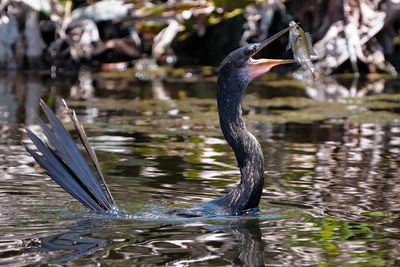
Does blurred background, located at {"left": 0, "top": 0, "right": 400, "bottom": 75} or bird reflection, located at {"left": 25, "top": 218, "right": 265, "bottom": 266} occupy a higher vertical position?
blurred background, located at {"left": 0, "top": 0, "right": 400, "bottom": 75}

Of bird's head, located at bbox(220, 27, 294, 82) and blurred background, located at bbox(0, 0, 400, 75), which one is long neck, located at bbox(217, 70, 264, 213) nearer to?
bird's head, located at bbox(220, 27, 294, 82)

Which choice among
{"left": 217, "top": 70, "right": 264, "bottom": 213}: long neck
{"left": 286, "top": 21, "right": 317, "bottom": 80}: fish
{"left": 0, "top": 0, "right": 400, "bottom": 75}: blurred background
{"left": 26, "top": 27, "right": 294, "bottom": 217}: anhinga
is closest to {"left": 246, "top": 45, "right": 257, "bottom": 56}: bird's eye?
{"left": 26, "top": 27, "right": 294, "bottom": 217}: anhinga

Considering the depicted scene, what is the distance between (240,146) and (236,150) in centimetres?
4

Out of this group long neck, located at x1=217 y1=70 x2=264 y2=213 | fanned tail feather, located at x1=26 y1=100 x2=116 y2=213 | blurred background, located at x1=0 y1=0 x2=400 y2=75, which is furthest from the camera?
blurred background, located at x1=0 y1=0 x2=400 y2=75

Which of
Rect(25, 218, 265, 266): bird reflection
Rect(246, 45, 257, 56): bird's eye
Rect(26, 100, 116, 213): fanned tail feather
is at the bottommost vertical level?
Rect(25, 218, 265, 266): bird reflection

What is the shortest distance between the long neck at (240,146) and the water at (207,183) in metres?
0.14

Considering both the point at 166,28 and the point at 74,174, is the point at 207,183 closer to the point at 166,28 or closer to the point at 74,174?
the point at 74,174

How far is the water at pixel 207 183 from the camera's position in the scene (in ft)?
17.4

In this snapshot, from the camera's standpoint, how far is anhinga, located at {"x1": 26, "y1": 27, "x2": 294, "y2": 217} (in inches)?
242

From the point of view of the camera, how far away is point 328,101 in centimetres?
1252

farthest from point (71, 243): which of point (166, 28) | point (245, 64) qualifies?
point (166, 28)

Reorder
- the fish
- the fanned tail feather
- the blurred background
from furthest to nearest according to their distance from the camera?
the blurred background, the fish, the fanned tail feather

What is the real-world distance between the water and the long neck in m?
0.14

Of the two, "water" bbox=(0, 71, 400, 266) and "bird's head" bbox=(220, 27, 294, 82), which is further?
"bird's head" bbox=(220, 27, 294, 82)
